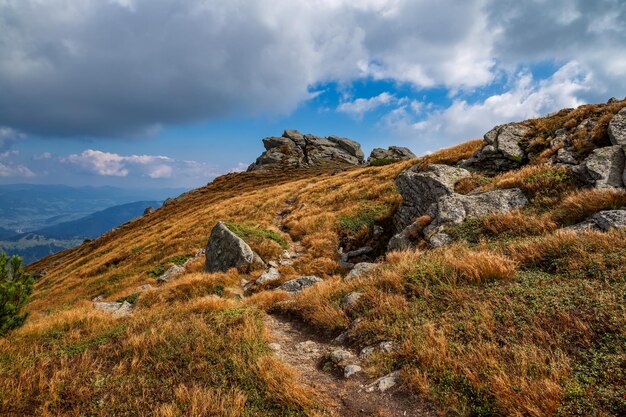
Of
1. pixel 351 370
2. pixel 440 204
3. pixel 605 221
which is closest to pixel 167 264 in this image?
pixel 440 204

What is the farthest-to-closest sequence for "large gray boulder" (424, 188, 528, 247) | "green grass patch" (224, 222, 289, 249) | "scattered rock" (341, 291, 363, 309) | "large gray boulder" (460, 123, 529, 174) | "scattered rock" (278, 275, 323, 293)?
"green grass patch" (224, 222, 289, 249) < "large gray boulder" (460, 123, 529, 174) < "scattered rock" (278, 275, 323, 293) < "large gray boulder" (424, 188, 528, 247) < "scattered rock" (341, 291, 363, 309)

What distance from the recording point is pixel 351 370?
5645mm

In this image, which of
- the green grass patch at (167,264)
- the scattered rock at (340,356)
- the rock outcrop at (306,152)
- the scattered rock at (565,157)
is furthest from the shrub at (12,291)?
the rock outcrop at (306,152)

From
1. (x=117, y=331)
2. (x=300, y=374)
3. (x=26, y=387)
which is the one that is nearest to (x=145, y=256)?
(x=117, y=331)

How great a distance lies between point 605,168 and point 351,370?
1151 centimetres

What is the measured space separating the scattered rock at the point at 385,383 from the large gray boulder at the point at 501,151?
596 inches

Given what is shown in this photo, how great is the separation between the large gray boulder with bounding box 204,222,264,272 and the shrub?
833 centimetres

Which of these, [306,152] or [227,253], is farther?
[306,152]

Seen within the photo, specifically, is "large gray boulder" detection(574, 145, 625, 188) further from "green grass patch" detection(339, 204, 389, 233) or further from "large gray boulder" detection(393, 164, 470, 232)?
"green grass patch" detection(339, 204, 389, 233)

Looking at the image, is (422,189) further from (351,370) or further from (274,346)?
(351,370)

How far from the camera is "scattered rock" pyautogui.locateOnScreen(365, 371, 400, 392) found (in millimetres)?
5004

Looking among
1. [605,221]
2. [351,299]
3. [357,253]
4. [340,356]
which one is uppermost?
[605,221]

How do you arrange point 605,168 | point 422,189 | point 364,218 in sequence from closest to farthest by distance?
point 605,168 → point 422,189 → point 364,218

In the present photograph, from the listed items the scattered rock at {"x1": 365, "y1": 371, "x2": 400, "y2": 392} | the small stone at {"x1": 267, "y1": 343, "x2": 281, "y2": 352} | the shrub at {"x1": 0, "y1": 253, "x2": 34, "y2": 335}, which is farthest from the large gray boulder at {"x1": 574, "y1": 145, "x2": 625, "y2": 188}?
the shrub at {"x1": 0, "y1": 253, "x2": 34, "y2": 335}
